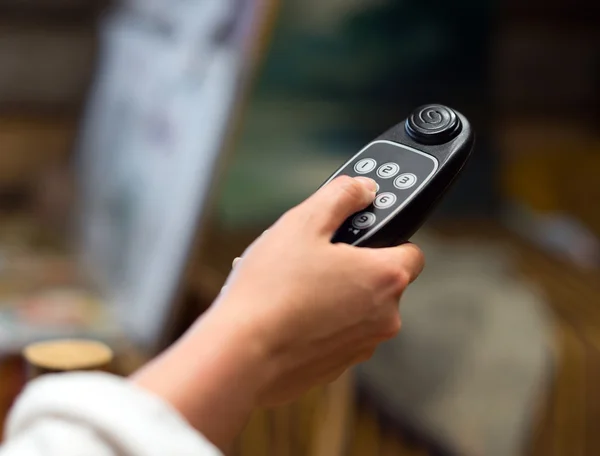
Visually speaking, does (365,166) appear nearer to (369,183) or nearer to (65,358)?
(369,183)

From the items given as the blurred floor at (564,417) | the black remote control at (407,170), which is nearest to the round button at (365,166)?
the black remote control at (407,170)

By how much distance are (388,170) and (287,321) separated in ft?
0.37

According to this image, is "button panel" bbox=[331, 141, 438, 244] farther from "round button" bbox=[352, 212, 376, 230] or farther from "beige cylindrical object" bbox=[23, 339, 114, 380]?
→ "beige cylindrical object" bbox=[23, 339, 114, 380]

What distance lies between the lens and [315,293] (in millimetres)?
352

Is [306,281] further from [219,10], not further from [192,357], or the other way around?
[219,10]

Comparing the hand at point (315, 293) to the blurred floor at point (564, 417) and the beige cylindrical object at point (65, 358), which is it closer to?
the beige cylindrical object at point (65, 358)

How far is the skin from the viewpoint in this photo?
33cm

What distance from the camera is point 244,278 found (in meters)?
0.36

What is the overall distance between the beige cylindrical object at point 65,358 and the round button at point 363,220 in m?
0.23

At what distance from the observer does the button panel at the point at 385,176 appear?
0.38m

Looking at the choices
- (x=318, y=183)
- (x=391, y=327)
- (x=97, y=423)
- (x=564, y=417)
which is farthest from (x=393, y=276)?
(x=318, y=183)

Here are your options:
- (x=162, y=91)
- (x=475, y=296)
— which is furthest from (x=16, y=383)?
(x=475, y=296)

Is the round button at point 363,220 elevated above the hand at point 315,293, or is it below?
above

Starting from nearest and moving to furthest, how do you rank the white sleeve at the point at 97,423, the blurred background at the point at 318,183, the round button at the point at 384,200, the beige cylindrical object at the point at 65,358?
the white sleeve at the point at 97,423 < the round button at the point at 384,200 < the beige cylindrical object at the point at 65,358 < the blurred background at the point at 318,183
